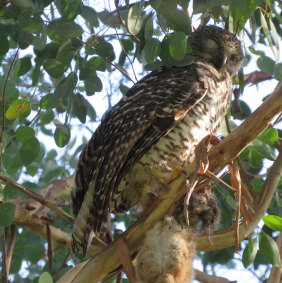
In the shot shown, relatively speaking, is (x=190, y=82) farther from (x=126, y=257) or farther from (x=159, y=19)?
(x=126, y=257)

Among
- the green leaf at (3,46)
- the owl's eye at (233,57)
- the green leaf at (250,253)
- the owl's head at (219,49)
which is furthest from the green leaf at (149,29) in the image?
the owl's eye at (233,57)

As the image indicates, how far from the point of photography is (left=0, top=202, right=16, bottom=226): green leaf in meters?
3.41

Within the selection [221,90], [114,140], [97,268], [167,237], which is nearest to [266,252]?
[167,237]

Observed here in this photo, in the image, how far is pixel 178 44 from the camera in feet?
9.86

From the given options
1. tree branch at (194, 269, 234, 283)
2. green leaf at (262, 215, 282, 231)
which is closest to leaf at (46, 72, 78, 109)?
green leaf at (262, 215, 282, 231)

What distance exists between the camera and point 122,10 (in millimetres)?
3289

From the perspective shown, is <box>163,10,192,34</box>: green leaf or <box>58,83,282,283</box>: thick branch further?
<box>163,10,192,34</box>: green leaf

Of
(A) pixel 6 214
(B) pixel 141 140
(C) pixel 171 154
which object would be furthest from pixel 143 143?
(A) pixel 6 214

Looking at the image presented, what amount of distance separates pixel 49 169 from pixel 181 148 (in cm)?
268

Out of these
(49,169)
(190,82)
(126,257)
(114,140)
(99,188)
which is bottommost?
(126,257)

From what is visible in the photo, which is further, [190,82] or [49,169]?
[49,169]

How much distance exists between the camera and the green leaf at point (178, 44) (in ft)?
9.81

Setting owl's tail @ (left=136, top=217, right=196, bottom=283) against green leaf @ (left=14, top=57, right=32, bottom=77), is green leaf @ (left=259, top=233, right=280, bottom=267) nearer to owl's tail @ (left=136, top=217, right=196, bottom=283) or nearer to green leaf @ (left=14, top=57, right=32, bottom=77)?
owl's tail @ (left=136, top=217, right=196, bottom=283)

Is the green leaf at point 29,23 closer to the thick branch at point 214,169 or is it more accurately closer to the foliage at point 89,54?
the foliage at point 89,54
